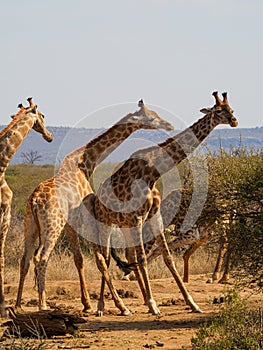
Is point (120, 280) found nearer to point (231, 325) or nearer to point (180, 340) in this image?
point (180, 340)

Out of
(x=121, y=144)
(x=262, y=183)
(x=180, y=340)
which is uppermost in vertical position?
(x=121, y=144)

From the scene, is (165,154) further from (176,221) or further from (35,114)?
(176,221)

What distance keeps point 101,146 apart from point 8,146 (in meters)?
2.15

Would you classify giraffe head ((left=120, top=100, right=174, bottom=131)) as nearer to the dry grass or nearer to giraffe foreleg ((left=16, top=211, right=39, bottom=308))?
giraffe foreleg ((left=16, top=211, right=39, bottom=308))

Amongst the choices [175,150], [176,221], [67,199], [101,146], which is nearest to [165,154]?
[175,150]

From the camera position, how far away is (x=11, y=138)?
35.0ft

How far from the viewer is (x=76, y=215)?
1180 centimetres

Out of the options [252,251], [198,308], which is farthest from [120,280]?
[252,251]

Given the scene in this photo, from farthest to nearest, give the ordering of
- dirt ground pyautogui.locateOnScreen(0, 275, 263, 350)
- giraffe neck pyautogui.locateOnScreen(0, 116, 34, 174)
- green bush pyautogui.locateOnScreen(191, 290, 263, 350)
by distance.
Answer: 1. giraffe neck pyautogui.locateOnScreen(0, 116, 34, 174)
2. dirt ground pyautogui.locateOnScreen(0, 275, 263, 350)
3. green bush pyautogui.locateOnScreen(191, 290, 263, 350)

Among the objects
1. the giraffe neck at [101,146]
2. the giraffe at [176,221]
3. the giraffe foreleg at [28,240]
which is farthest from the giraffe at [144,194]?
the giraffe at [176,221]

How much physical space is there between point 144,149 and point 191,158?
125 inches

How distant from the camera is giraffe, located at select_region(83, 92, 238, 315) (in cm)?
1134

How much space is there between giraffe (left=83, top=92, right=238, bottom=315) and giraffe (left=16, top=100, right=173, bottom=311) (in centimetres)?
37

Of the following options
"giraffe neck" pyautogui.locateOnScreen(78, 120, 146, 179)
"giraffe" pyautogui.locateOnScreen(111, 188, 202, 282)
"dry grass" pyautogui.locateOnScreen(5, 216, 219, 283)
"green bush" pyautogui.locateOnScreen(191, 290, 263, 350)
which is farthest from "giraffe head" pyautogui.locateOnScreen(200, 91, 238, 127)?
"dry grass" pyautogui.locateOnScreen(5, 216, 219, 283)
